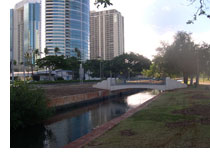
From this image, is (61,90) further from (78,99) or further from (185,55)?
(185,55)

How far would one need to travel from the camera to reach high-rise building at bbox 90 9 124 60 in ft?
612

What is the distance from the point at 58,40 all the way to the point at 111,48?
67.3 metres

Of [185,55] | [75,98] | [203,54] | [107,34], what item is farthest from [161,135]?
[107,34]

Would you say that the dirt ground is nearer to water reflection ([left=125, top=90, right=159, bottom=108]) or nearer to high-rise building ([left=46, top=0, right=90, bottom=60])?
water reflection ([left=125, top=90, right=159, bottom=108])

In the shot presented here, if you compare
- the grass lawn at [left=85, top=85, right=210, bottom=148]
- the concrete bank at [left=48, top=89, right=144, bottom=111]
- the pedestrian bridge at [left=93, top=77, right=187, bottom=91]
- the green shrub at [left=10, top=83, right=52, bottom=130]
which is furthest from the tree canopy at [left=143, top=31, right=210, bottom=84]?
the green shrub at [left=10, top=83, right=52, bottom=130]

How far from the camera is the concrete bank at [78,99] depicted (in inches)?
1117

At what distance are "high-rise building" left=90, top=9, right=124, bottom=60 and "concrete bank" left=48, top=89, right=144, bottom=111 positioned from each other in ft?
455

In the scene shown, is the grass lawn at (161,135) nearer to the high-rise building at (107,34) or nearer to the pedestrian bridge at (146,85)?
the pedestrian bridge at (146,85)

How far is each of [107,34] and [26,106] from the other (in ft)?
579

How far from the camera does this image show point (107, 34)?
188750 millimetres

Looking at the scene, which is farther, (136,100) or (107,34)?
(107,34)

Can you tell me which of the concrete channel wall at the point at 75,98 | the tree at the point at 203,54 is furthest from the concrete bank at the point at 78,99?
the tree at the point at 203,54

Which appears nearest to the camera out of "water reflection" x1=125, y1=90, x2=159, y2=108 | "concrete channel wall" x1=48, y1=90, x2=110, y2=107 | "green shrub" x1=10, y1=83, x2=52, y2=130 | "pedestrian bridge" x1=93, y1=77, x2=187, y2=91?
"green shrub" x1=10, y1=83, x2=52, y2=130
